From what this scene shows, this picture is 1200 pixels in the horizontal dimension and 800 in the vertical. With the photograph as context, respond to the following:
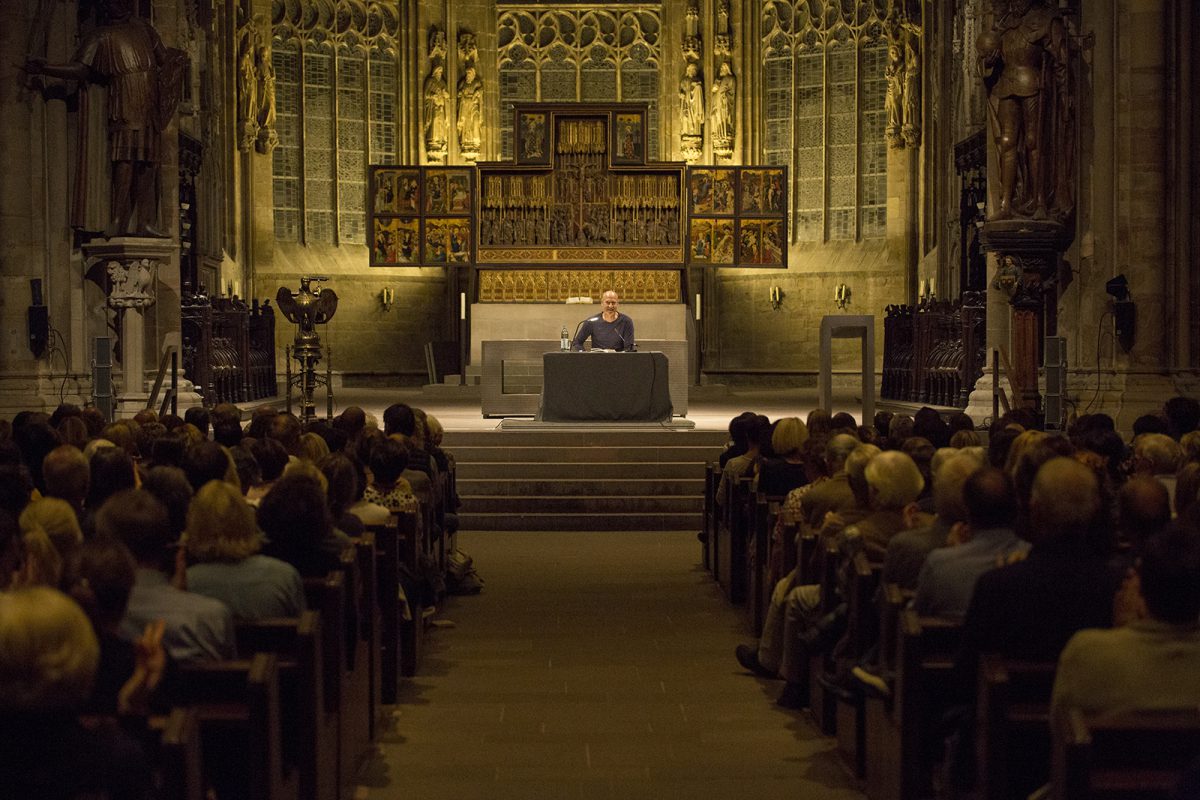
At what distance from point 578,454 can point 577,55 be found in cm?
1656

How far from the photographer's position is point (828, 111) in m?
27.8

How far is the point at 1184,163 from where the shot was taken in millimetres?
12969

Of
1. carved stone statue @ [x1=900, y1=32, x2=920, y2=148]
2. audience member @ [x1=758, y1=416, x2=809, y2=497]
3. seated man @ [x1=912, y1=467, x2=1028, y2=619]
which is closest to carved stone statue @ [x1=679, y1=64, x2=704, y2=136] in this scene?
carved stone statue @ [x1=900, y1=32, x2=920, y2=148]

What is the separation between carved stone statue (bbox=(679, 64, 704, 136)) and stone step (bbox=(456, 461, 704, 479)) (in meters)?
15.5

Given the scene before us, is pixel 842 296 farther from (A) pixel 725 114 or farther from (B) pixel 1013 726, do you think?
(B) pixel 1013 726

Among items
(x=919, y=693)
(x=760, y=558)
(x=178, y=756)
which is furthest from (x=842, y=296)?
(x=178, y=756)

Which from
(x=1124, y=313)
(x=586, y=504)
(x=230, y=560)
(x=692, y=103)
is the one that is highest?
(x=692, y=103)

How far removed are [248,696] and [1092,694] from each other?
1898mm

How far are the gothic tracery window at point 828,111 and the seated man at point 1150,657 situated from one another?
2423 centimetres

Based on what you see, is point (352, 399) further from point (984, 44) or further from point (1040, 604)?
point (1040, 604)

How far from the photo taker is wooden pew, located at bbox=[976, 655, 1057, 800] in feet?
12.5

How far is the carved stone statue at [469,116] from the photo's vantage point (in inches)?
1110

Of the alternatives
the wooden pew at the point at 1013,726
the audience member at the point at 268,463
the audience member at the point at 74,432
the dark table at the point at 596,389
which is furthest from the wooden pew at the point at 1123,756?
the dark table at the point at 596,389

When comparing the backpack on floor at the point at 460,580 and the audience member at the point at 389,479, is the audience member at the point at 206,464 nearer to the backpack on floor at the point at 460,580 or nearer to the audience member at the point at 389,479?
the audience member at the point at 389,479
